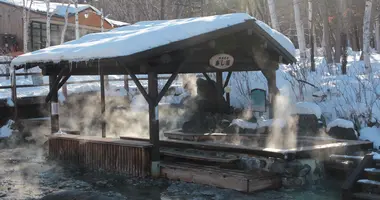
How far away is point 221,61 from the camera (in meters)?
10.7

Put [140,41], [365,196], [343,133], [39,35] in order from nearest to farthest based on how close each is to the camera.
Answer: [365,196] < [140,41] < [343,133] < [39,35]

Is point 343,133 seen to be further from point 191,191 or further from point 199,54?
point 191,191

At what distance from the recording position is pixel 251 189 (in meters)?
8.22

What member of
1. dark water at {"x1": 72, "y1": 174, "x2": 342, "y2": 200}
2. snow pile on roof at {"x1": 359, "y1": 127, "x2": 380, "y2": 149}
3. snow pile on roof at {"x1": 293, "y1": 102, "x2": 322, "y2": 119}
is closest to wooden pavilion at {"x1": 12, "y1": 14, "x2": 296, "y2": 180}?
dark water at {"x1": 72, "y1": 174, "x2": 342, "y2": 200}

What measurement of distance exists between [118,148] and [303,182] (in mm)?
3939

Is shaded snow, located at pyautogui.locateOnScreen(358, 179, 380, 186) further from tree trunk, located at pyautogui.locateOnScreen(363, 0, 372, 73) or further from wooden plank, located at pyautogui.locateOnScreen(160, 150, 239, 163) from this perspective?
tree trunk, located at pyautogui.locateOnScreen(363, 0, 372, 73)

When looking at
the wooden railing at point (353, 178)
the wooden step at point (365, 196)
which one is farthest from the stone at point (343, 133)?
the wooden step at point (365, 196)

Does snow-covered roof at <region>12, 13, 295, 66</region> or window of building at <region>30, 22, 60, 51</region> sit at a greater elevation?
window of building at <region>30, 22, 60, 51</region>

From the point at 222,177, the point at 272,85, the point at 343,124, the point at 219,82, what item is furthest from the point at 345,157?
the point at 219,82

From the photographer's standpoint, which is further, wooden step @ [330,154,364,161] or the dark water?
wooden step @ [330,154,364,161]

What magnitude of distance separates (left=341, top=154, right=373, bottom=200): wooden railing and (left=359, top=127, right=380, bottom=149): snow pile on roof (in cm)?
254

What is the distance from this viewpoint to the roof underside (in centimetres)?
891

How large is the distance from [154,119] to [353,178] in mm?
3938

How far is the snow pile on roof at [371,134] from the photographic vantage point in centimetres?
1077
